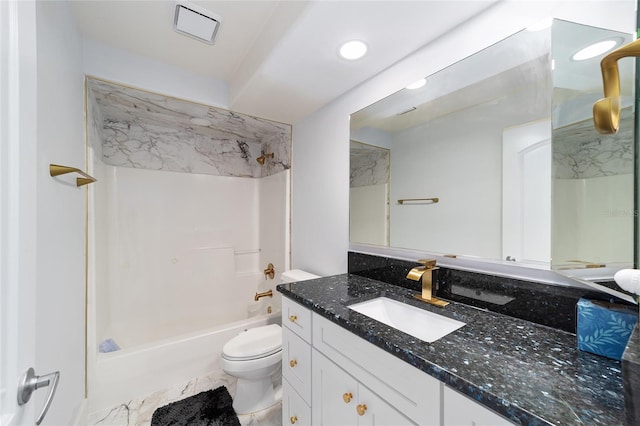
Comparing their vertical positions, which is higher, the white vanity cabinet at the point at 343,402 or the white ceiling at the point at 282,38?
the white ceiling at the point at 282,38

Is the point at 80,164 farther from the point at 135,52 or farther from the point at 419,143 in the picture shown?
the point at 419,143

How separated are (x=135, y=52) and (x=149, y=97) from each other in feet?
0.92

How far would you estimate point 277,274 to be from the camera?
101 inches

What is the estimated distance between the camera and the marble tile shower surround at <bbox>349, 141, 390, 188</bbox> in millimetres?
1551

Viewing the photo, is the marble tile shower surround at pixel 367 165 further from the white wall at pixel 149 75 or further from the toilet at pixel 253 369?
the toilet at pixel 253 369

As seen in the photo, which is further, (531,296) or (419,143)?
(419,143)

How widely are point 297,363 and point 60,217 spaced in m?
1.29

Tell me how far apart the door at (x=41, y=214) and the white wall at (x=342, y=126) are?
1.40 meters

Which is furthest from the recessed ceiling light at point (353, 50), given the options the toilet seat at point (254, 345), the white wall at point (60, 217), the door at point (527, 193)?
the toilet seat at point (254, 345)

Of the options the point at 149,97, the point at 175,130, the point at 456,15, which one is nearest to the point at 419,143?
the point at 456,15

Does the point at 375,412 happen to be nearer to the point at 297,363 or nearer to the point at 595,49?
the point at 297,363

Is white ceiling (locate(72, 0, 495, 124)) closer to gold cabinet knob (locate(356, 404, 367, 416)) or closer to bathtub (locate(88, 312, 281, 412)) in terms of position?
gold cabinet knob (locate(356, 404, 367, 416))

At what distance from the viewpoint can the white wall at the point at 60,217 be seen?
93 cm

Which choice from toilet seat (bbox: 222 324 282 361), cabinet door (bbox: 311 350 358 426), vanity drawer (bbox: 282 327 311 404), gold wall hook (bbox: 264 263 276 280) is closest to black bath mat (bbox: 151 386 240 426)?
toilet seat (bbox: 222 324 282 361)
